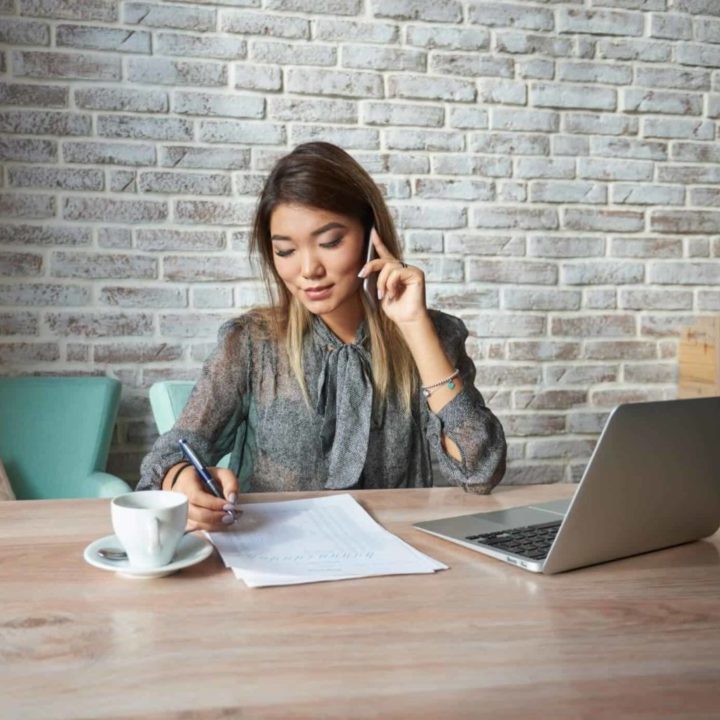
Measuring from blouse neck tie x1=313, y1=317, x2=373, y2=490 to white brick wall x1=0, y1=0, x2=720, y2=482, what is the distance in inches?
37.0

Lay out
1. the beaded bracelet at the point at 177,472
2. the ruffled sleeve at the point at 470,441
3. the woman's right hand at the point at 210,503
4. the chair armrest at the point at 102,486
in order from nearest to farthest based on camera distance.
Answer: the woman's right hand at the point at 210,503 < the beaded bracelet at the point at 177,472 < the ruffled sleeve at the point at 470,441 < the chair armrest at the point at 102,486

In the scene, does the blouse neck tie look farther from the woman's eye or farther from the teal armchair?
the teal armchair

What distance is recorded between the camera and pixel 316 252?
1.51 meters

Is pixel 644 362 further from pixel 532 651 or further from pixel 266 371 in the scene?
pixel 532 651

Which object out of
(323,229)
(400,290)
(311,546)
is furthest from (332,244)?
(311,546)

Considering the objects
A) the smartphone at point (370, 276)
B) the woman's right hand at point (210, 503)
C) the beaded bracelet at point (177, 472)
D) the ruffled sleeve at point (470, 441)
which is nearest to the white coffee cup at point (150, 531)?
the woman's right hand at point (210, 503)

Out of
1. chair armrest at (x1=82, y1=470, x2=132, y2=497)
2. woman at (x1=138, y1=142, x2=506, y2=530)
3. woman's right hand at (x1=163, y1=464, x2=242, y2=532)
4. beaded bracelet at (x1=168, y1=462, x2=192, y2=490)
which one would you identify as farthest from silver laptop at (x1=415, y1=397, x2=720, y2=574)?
chair armrest at (x1=82, y1=470, x2=132, y2=497)

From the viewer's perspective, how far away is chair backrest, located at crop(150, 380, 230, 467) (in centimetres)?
219

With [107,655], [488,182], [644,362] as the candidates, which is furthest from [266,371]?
[644,362]

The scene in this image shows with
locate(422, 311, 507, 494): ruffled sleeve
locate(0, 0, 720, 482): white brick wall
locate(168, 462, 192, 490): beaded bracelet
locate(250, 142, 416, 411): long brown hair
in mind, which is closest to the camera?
locate(168, 462, 192, 490): beaded bracelet

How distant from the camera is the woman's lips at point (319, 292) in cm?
151

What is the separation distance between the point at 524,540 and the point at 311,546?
0.80 feet

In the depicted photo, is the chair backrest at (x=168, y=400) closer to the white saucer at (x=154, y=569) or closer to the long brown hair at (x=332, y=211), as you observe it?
the long brown hair at (x=332, y=211)

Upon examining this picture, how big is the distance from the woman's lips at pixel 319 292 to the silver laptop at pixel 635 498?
2.10ft
